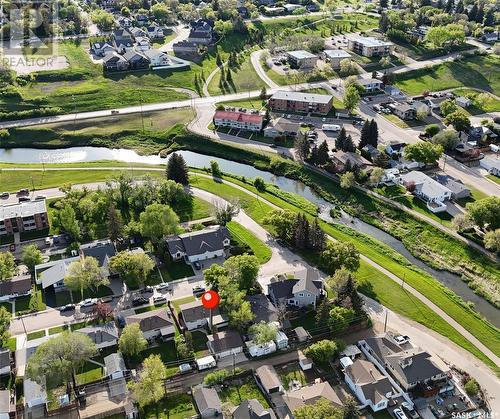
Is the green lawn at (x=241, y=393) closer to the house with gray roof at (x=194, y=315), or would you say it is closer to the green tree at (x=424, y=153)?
the house with gray roof at (x=194, y=315)

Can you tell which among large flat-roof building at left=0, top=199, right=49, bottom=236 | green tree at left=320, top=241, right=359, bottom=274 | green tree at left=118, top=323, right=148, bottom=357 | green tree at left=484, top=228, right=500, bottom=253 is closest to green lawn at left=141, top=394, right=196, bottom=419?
green tree at left=118, top=323, right=148, bottom=357

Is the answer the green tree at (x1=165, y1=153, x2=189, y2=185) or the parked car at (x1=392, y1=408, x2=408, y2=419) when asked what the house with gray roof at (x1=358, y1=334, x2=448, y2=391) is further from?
the green tree at (x1=165, y1=153, x2=189, y2=185)

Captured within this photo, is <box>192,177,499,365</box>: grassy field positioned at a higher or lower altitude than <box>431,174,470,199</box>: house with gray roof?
lower

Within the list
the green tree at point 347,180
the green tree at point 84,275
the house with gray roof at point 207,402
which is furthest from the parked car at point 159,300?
the green tree at point 347,180

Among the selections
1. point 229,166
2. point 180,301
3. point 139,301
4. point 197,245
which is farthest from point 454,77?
point 139,301

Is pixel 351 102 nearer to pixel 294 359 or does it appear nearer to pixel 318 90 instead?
pixel 318 90

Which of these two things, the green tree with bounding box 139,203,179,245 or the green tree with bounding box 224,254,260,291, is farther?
the green tree with bounding box 139,203,179,245

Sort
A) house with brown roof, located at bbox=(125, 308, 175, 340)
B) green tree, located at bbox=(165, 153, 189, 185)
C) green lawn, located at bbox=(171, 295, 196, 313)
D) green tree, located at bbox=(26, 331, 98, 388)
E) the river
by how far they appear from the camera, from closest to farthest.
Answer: green tree, located at bbox=(26, 331, 98, 388) → house with brown roof, located at bbox=(125, 308, 175, 340) → green lawn, located at bbox=(171, 295, 196, 313) → the river → green tree, located at bbox=(165, 153, 189, 185)
